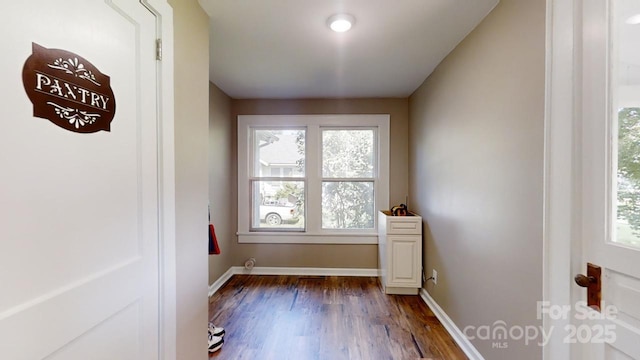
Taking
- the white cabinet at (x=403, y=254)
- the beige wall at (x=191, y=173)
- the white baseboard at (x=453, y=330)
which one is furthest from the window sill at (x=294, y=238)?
the beige wall at (x=191, y=173)

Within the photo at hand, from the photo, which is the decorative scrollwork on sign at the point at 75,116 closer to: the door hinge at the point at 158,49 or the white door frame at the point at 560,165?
the door hinge at the point at 158,49

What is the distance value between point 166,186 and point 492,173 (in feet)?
6.11

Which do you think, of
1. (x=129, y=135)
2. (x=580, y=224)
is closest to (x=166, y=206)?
(x=129, y=135)

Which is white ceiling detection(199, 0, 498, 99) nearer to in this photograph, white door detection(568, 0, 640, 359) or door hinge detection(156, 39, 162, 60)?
door hinge detection(156, 39, 162, 60)

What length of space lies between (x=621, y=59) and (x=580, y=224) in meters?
0.63

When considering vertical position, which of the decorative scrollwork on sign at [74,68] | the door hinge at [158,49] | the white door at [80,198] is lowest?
the white door at [80,198]

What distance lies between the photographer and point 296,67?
2.51 metres

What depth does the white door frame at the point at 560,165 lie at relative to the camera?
1093 millimetres

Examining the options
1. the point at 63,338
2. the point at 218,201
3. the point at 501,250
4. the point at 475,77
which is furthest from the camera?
the point at 218,201

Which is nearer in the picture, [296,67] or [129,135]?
[129,135]

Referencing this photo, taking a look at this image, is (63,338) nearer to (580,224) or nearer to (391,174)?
(580,224)

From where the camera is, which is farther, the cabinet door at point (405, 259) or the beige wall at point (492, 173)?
the cabinet door at point (405, 259)

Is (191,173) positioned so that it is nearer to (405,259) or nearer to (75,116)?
(75,116)

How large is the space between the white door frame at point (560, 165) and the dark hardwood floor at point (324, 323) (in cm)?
104
